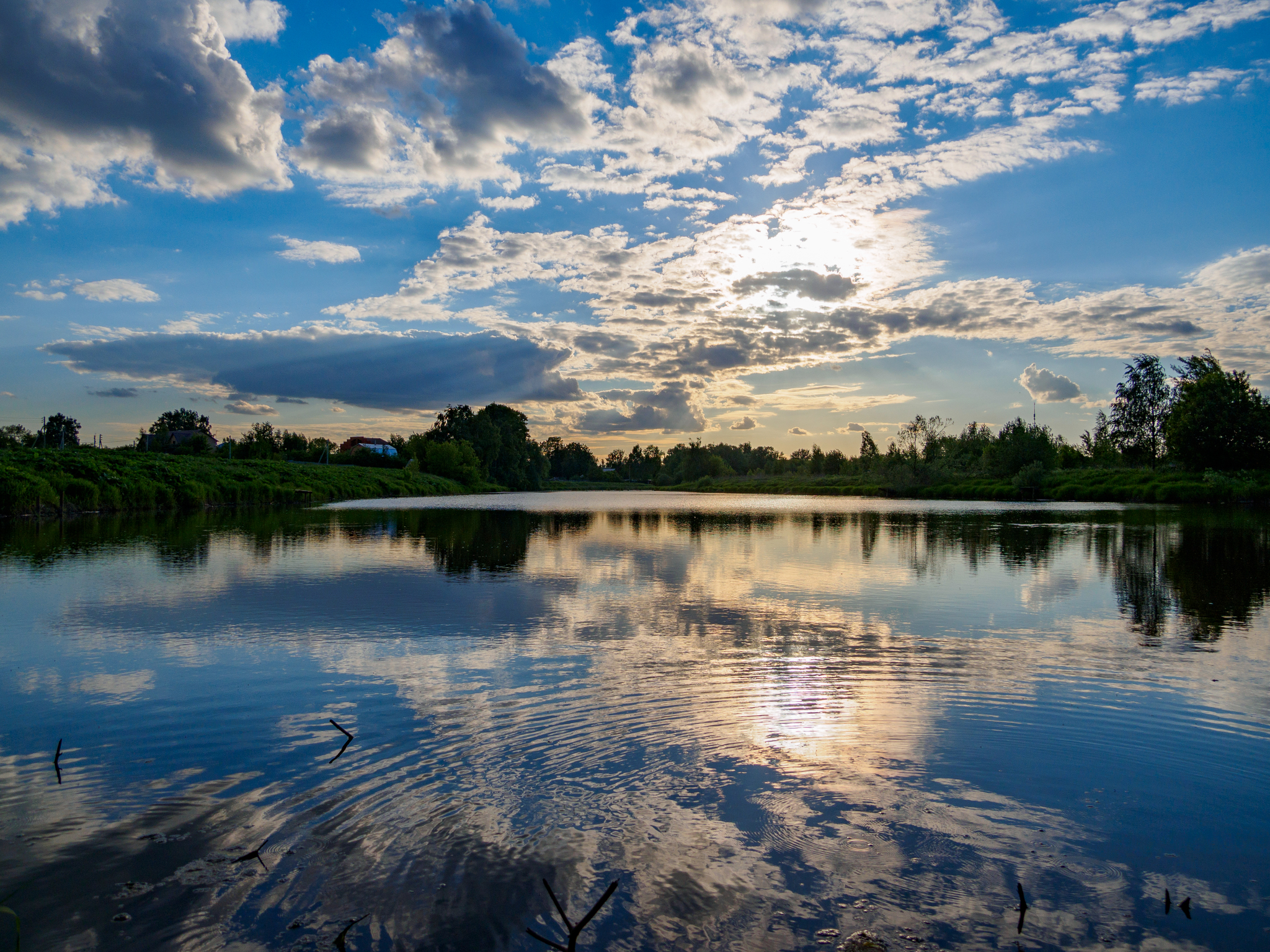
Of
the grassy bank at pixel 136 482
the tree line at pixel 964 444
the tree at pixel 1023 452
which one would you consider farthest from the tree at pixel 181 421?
the tree at pixel 1023 452

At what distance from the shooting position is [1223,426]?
54.7 meters

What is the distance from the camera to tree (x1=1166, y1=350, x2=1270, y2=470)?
54188 mm

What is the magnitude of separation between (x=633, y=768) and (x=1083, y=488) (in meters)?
74.3

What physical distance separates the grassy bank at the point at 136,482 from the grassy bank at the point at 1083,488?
64.5m

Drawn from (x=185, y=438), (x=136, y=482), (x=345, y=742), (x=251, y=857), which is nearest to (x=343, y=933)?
(x=251, y=857)

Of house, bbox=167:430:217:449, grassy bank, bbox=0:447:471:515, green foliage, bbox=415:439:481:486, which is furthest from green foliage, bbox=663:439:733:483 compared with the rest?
grassy bank, bbox=0:447:471:515

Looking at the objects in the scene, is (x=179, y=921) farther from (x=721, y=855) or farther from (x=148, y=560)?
(x=148, y=560)

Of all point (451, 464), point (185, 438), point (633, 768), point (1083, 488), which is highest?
point (185, 438)

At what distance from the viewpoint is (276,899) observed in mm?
3426

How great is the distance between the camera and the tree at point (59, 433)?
4716 centimetres

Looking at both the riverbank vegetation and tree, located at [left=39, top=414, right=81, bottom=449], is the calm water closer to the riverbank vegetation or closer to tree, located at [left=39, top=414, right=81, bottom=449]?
the riverbank vegetation

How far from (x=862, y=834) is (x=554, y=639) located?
5597 millimetres

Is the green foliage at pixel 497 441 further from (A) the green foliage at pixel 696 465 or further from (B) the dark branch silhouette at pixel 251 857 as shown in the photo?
(B) the dark branch silhouette at pixel 251 857

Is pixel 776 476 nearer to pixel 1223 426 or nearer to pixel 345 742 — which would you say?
pixel 1223 426
